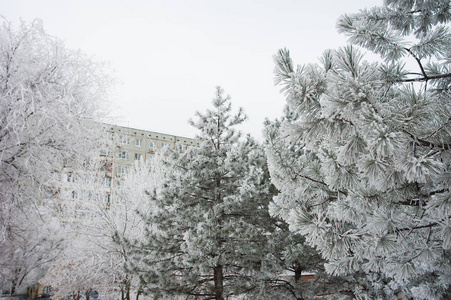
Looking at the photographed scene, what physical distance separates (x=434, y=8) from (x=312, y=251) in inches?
261

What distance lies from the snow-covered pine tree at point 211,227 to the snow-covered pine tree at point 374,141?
4.66 meters

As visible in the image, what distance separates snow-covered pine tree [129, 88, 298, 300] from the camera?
7629 millimetres

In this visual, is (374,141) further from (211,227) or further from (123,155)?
(123,155)

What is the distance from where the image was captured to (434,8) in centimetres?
294

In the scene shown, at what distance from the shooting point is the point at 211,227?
24.9 feet

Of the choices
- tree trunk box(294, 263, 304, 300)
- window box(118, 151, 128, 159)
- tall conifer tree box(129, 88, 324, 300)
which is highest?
window box(118, 151, 128, 159)

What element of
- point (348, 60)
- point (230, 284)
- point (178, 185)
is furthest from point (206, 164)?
point (348, 60)

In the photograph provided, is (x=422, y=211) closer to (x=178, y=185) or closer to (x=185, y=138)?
(x=178, y=185)

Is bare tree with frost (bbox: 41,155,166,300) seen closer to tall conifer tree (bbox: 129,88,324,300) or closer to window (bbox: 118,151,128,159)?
tall conifer tree (bbox: 129,88,324,300)

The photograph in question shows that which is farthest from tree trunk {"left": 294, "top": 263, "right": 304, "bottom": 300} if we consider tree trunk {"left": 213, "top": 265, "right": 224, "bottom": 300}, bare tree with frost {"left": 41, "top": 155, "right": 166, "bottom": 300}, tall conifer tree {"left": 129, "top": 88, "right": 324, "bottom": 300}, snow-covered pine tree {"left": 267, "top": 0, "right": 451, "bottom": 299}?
bare tree with frost {"left": 41, "top": 155, "right": 166, "bottom": 300}

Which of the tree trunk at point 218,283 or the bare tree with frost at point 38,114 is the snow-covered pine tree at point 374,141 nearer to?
the bare tree with frost at point 38,114

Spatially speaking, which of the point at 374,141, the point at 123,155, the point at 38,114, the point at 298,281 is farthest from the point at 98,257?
the point at 123,155

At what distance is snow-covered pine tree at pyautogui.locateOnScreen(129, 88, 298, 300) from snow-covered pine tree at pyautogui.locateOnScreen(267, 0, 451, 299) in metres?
4.66

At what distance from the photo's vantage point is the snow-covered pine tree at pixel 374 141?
5.41 ft
